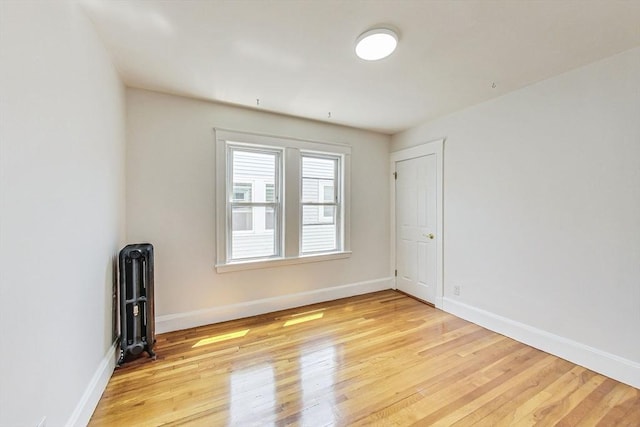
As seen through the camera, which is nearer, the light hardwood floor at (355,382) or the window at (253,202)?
the light hardwood floor at (355,382)

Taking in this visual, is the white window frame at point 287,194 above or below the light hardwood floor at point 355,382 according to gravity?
above

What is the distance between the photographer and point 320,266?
3678mm

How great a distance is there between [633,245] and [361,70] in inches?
96.4

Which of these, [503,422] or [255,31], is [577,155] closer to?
[503,422]

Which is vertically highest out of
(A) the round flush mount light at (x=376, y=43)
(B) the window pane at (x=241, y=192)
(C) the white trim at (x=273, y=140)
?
(A) the round flush mount light at (x=376, y=43)

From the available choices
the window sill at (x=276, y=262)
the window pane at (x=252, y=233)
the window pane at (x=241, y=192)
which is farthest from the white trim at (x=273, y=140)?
the window sill at (x=276, y=262)

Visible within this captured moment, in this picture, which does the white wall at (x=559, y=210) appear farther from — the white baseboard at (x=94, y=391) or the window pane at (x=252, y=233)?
the white baseboard at (x=94, y=391)

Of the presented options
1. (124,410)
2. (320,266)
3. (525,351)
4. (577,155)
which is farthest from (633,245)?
(124,410)

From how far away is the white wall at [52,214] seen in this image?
1.01 metres

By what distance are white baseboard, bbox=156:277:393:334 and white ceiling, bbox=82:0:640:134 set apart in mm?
2307

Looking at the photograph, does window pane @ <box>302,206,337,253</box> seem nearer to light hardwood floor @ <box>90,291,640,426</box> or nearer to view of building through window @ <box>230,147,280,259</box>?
view of building through window @ <box>230,147,280,259</box>

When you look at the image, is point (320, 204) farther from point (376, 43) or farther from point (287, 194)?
point (376, 43)

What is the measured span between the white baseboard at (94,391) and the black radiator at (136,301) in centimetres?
13

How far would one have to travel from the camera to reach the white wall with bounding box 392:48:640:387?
2027mm
